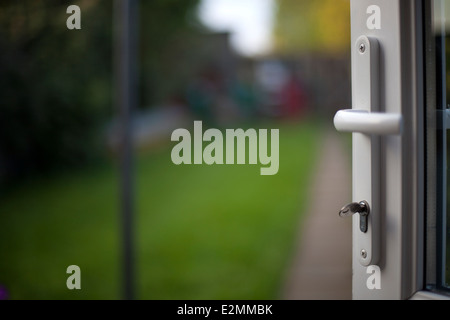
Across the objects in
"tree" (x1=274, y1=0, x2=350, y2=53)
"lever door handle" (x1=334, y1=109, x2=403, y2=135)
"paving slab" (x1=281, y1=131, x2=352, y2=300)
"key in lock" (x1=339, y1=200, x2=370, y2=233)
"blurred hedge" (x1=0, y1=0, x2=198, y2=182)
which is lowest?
"paving slab" (x1=281, y1=131, x2=352, y2=300)

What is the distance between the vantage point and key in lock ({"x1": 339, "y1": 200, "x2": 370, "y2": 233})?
122 cm

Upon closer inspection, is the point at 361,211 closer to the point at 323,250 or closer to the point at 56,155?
the point at 323,250

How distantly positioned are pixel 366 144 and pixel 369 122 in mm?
89

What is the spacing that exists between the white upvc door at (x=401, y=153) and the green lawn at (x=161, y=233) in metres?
3.21

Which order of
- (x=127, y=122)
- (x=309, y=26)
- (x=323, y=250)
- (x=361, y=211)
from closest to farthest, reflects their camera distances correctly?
1. (x=361, y=211)
2. (x=127, y=122)
3. (x=323, y=250)
4. (x=309, y=26)

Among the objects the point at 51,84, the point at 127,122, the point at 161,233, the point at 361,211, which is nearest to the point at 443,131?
the point at 361,211

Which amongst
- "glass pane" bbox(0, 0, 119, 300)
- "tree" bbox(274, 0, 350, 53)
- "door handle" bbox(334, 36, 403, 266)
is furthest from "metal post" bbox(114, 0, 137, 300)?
"tree" bbox(274, 0, 350, 53)

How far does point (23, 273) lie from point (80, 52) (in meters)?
3.88

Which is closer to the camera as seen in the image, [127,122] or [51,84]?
[127,122]

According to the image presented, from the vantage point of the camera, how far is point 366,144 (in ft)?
3.92

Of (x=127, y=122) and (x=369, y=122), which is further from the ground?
(x=127, y=122)

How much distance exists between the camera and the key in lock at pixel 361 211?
122 cm

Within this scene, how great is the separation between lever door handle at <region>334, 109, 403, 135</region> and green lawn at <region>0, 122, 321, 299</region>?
10.8ft

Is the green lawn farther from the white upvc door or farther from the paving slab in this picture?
the white upvc door
